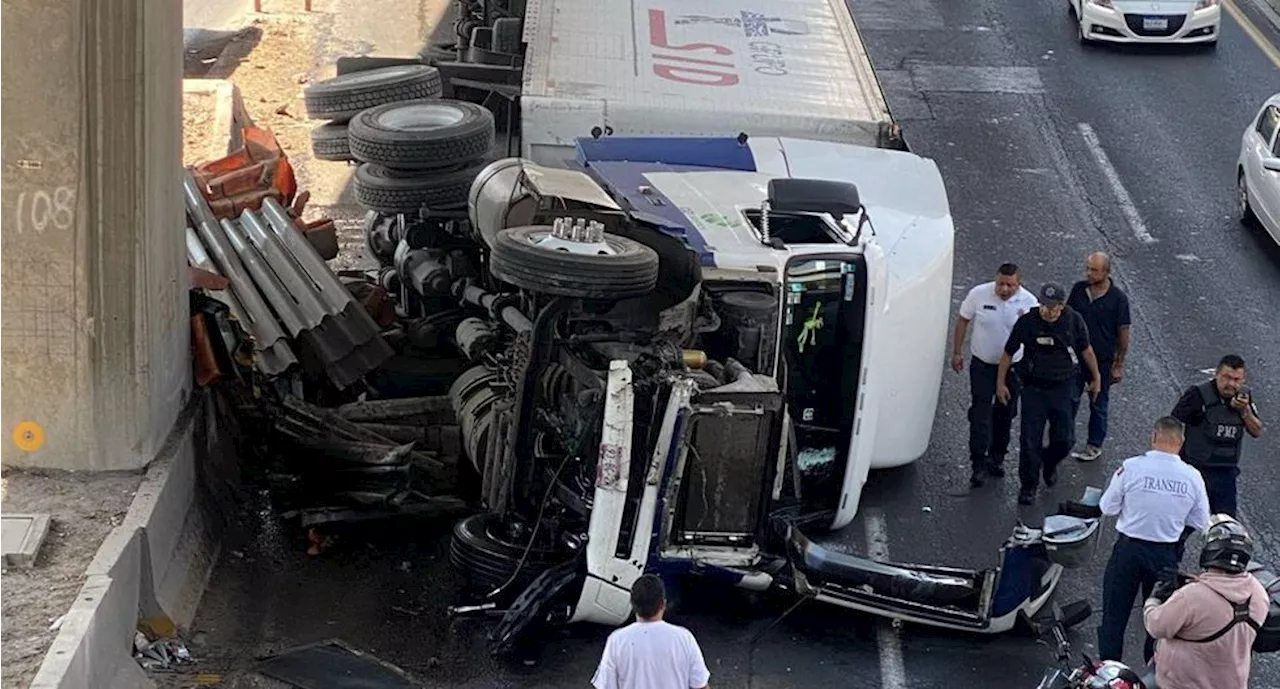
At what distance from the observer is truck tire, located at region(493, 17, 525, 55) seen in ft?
56.3

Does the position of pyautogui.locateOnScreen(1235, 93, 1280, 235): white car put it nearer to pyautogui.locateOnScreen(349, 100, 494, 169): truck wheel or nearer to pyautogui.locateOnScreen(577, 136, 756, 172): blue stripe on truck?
pyautogui.locateOnScreen(577, 136, 756, 172): blue stripe on truck

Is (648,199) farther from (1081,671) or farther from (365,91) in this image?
(1081,671)

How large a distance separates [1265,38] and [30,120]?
18216 millimetres

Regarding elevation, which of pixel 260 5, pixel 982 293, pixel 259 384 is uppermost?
pixel 982 293

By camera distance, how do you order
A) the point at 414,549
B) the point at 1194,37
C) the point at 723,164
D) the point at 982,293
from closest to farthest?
the point at 414,549 → the point at 982,293 → the point at 723,164 → the point at 1194,37

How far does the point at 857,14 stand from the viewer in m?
24.6

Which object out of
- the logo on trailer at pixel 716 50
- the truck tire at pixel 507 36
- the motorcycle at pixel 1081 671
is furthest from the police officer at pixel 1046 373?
the truck tire at pixel 507 36

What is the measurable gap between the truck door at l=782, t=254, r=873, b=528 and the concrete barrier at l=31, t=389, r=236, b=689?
11.1ft

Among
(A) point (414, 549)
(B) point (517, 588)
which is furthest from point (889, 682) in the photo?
(A) point (414, 549)

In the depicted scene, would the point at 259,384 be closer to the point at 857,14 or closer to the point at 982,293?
the point at 982,293

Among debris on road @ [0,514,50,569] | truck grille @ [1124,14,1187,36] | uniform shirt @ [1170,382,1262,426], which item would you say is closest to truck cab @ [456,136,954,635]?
uniform shirt @ [1170,382,1262,426]

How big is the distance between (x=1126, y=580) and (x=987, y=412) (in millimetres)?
2658

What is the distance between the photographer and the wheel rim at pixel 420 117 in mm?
12883

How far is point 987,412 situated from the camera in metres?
12.1
